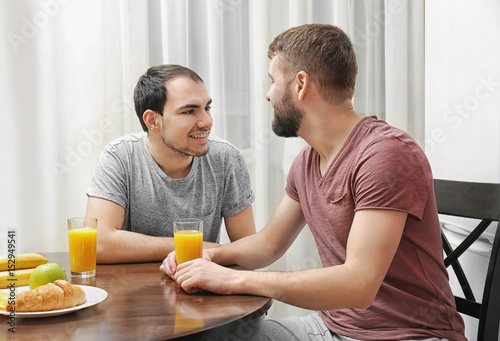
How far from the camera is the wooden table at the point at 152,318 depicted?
1065 millimetres

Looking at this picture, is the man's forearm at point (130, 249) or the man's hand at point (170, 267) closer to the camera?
the man's hand at point (170, 267)

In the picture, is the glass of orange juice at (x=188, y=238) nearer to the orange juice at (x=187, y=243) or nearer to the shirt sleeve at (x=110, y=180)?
the orange juice at (x=187, y=243)

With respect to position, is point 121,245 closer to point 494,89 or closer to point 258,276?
point 258,276

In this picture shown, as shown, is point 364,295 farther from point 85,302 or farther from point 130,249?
point 130,249

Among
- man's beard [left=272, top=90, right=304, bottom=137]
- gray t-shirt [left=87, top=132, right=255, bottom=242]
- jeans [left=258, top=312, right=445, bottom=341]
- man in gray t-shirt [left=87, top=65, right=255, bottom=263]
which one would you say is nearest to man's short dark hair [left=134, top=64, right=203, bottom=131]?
man in gray t-shirt [left=87, top=65, right=255, bottom=263]

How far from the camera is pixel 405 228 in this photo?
1390mm

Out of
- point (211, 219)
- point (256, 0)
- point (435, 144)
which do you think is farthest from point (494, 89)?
point (256, 0)

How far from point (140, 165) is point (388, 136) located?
0.95m

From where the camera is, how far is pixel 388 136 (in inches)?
55.1

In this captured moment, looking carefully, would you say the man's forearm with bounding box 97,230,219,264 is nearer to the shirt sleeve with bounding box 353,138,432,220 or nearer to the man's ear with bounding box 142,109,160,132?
the man's ear with bounding box 142,109,160,132

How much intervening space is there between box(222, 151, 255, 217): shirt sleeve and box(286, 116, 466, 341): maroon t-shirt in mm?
562

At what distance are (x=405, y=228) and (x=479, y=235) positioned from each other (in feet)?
1.61

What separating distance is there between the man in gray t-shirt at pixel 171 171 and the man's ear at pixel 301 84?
1.69ft

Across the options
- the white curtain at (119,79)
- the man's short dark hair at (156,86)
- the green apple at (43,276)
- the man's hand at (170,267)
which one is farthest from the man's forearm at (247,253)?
the white curtain at (119,79)
